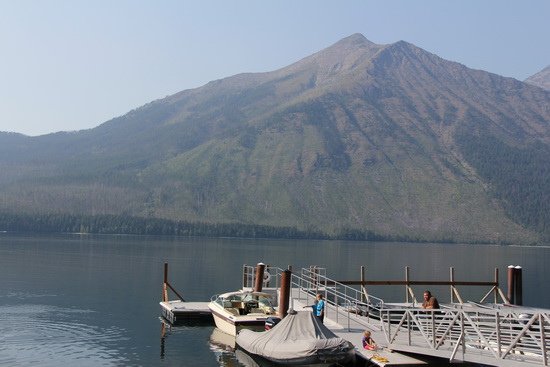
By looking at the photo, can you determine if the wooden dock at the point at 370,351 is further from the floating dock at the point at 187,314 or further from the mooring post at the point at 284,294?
the floating dock at the point at 187,314

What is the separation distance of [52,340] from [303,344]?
20781 millimetres

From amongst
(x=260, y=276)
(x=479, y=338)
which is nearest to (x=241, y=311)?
(x=260, y=276)

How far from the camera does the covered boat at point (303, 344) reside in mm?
35969

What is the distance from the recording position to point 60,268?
→ 371 ft

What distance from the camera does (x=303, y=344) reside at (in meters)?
36.4

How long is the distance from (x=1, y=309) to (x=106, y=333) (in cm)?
1575

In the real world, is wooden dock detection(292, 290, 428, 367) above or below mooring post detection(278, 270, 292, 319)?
below

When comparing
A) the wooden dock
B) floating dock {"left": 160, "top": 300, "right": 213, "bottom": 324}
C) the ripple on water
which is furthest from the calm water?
the wooden dock

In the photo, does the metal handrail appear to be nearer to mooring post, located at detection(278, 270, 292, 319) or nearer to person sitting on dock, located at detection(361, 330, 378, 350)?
person sitting on dock, located at detection(361, 330, 378, 350)

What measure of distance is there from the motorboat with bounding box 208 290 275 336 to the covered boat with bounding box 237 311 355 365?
7.69 metres

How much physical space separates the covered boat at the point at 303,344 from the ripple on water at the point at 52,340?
10.2m

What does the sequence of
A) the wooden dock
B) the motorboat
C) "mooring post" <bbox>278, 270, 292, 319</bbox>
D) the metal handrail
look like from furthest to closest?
the motorboat < "mooring post" <bbox>278, 270, 292, 319</bbox> < the wooden dock < the metal handrail

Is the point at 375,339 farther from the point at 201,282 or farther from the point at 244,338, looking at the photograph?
the point at 201,282

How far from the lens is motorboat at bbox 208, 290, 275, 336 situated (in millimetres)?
47781
